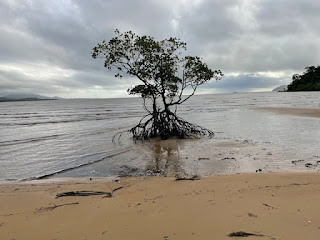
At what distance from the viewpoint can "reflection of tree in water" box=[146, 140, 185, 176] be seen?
372 inches

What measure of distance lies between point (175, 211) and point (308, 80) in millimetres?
136095

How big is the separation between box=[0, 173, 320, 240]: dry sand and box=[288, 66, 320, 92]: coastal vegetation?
399ft

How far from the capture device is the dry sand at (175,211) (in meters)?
4.04

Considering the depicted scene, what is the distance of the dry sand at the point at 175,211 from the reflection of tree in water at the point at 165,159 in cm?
236

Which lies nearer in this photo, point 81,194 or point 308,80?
point 81,194

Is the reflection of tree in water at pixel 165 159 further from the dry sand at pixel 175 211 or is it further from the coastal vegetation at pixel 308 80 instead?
the coastal vegetation at pixel 308 80

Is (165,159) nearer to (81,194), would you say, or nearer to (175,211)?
(81,194)

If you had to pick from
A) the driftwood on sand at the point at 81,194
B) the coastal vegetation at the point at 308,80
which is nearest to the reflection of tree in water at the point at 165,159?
the driftwood on sand at the point at 81,194

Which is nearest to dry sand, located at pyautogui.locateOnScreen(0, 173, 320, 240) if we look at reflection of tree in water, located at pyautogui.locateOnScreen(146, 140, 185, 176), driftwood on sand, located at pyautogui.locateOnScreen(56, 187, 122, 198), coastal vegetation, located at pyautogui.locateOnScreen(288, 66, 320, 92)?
driftwood on sand, located at pyautogui.locateOnScreen(56, 187, 122, 198)

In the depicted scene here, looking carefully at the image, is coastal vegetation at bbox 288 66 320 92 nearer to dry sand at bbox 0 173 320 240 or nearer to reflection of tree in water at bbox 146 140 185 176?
reflection of tree in water at bbox 146 140 185 176

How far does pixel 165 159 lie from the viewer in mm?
11289

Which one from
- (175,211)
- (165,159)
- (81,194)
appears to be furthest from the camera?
(165,159)

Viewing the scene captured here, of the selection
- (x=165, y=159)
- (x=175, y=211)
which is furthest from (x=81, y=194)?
(x=165, y=159)

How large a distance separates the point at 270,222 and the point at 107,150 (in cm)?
1084
